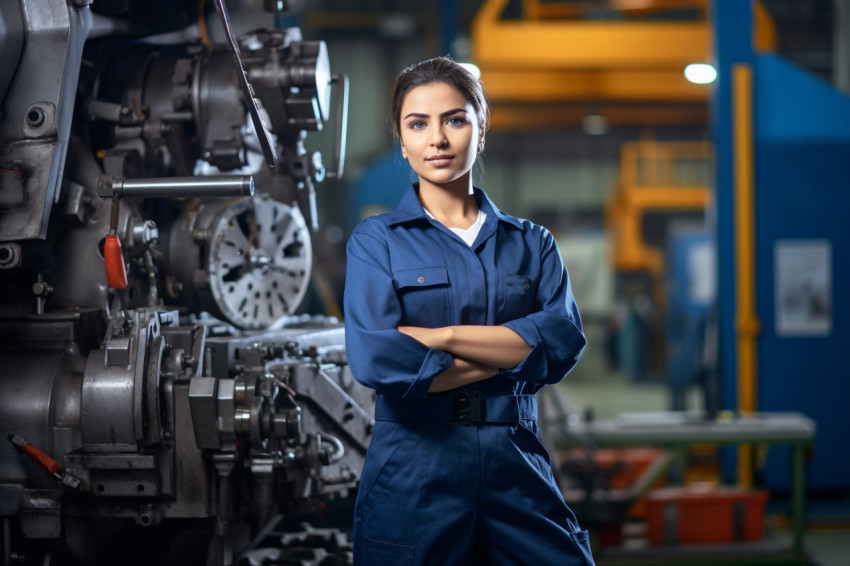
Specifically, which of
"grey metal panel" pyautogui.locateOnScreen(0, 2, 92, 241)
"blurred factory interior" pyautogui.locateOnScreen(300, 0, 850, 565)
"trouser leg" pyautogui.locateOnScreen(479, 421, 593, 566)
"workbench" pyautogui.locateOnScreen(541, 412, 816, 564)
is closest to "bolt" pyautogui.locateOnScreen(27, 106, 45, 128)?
Answer: "grey metal panel" pyautogui.locateOnScreen(0, 2, 92, 241)

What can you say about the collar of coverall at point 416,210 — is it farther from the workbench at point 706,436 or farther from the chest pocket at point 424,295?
the workbench at point 706,436

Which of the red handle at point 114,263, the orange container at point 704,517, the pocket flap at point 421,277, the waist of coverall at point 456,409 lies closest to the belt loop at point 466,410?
the waist of coverall at point 456,409

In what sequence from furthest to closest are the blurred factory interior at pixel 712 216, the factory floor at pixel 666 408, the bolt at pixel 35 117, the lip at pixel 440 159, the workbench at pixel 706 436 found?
the blurred factory interior at pixel 712 216
the factory floor at pixel 666 408
the workbench at pixel 706 436
the bolt at pixel 35 117
the lip at pixel 440 159

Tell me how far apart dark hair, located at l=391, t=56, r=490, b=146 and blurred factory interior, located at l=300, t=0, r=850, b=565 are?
24 cm

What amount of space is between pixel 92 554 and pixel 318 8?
14759mm

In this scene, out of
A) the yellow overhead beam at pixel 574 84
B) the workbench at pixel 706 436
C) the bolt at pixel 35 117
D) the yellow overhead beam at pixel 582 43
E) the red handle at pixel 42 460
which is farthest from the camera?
the yellow overhead beam at pixel 574 84

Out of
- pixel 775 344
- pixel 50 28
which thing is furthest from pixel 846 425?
pixel 50 28

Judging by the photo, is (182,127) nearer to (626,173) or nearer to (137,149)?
(137,149)

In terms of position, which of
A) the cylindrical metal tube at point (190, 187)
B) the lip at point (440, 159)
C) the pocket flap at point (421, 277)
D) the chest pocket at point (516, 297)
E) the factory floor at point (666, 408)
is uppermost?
the cylindrical metal tube at point (190, 187)

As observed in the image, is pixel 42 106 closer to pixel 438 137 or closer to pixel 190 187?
pixel 190 187

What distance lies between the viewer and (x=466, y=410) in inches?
67.9

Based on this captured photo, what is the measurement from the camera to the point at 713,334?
4.93m

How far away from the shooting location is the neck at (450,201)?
1.81 m

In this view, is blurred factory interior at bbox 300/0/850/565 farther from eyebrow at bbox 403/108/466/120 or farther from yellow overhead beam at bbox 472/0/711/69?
eyebrow at bbox 403/108/466/120
